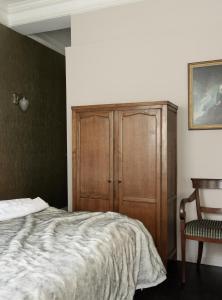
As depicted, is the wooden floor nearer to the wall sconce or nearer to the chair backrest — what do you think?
the chair backrest

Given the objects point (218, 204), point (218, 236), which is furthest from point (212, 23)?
point (218, 236)

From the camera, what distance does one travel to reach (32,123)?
468 cm

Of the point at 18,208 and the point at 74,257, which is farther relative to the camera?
the point at 18,208

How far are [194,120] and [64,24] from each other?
225 cm

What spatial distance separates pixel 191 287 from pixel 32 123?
124 inches

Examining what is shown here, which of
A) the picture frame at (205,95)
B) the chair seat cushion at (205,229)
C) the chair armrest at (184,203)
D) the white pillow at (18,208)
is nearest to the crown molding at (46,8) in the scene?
the picture frame at (205,95)

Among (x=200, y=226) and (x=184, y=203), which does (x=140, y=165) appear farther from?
(x=200, y=226)

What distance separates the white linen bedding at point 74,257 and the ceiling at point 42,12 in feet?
8.48

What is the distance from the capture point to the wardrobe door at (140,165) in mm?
3057

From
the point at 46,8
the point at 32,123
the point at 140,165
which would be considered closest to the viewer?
the point at 140,165

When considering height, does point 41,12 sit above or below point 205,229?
above

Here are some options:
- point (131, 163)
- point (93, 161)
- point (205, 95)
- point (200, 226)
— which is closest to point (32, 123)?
point (93, 161)

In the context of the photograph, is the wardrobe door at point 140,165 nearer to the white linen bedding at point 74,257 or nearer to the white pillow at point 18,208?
the white linen bedding at point 74,257

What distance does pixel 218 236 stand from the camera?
9.11 ft
